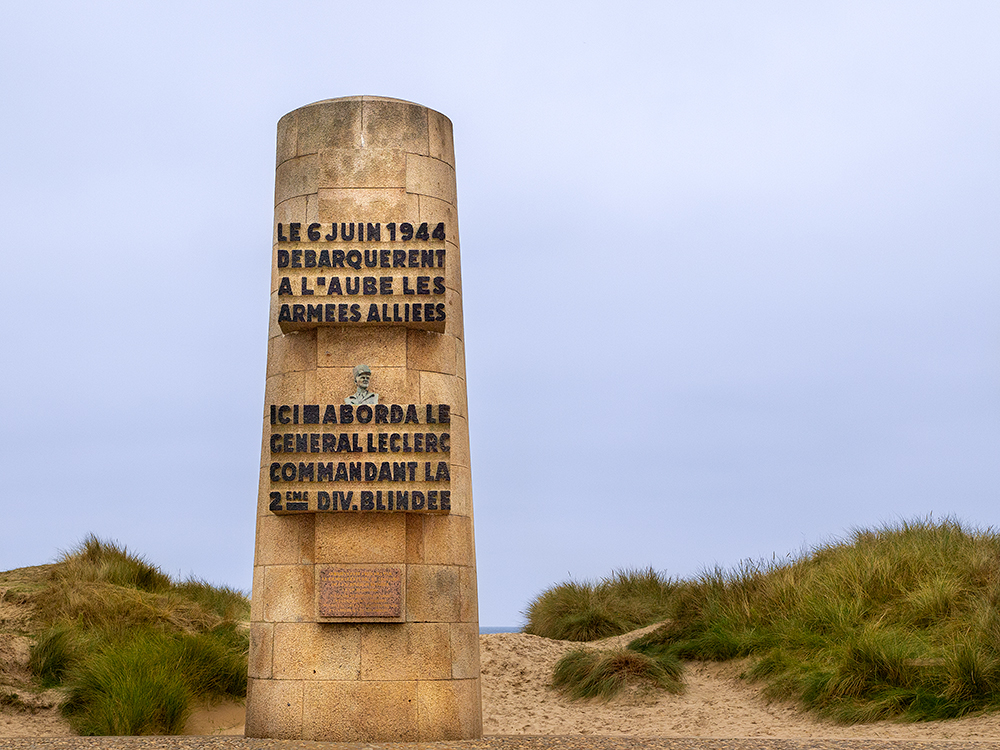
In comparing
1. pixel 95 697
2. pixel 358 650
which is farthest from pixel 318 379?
pixel 95 697

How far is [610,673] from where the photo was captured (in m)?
18.0

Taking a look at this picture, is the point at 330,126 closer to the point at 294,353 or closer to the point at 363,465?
the point at 294,353

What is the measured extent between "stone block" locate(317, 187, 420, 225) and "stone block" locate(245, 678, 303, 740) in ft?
18.6

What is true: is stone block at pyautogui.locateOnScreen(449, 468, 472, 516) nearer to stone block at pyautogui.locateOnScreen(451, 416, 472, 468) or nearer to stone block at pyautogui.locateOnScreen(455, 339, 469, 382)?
stone block at pyautogui.locateOnScreen(451, 416, 472, 468)

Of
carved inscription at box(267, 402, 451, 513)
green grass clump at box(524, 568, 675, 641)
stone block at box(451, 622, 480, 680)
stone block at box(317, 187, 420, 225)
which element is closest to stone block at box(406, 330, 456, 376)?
carved inscription at box(267, 402, 451, 513)

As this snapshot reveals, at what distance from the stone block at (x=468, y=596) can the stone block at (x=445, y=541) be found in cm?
15

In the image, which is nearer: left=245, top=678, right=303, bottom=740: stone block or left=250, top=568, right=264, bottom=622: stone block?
left=245, top=678, right=303, bottom=740: stone block

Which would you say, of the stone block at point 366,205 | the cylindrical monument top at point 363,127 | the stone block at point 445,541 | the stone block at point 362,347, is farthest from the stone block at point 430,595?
the cylindrical monument top at point 363,127

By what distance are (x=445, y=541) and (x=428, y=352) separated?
233cm

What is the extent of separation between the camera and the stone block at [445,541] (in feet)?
41.4

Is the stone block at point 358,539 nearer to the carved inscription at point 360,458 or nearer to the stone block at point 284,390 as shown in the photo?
A: the carved inscription at point 360,458

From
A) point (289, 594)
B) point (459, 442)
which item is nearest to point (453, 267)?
point (459, 442)

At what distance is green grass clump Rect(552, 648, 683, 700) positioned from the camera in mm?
17672

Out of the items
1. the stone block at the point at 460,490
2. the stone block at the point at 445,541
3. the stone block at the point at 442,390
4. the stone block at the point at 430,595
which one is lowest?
the stone block at the point at 430,595
